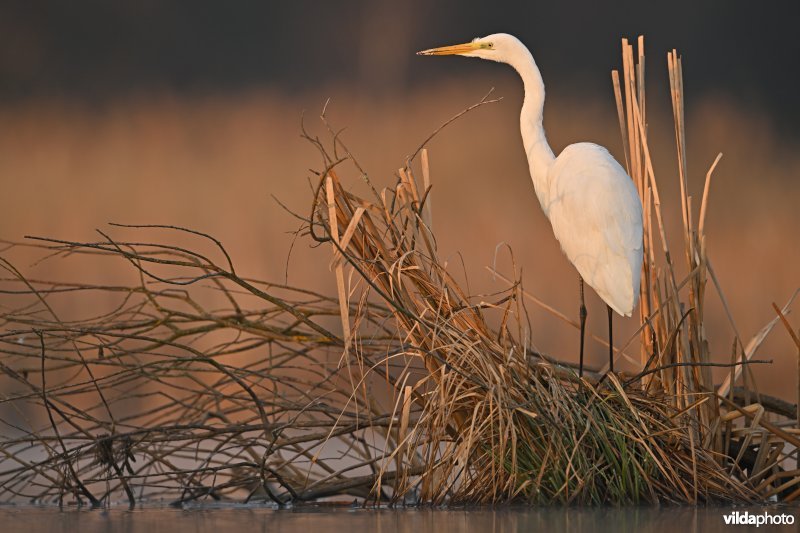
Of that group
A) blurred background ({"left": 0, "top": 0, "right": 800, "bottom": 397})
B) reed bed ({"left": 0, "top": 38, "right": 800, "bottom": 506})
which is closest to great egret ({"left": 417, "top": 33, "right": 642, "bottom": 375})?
reed bed ({"left": 0, "top": 38, "right": 800, "bottom": 506})

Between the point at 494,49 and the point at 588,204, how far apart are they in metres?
0.55

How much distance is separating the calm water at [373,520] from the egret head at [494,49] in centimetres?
→ 139

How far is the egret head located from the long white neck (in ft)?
0.06

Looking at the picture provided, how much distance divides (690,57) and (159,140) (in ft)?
5.94

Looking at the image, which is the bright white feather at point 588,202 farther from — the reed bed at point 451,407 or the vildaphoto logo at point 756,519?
the vildaphoto logo at point 756,519

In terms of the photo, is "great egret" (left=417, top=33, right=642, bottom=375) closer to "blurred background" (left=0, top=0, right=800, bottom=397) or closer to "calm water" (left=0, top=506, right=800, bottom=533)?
"calm water" (left=0, top=506, right=800, bottom=533)

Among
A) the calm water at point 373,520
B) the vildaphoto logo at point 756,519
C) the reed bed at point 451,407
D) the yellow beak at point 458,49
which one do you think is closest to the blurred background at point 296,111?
the yellow beak at point 458,49

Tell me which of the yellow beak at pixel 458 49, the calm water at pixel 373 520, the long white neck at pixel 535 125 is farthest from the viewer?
the yellow beak at pixel 458 49

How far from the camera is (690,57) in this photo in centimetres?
493

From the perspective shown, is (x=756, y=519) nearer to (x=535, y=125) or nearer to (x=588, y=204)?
(x=588, y=204)

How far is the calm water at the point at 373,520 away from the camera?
239 centimetres

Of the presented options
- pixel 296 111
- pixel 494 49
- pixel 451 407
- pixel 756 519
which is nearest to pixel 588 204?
pixel 494 49

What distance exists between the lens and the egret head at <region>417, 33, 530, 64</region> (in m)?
3.70

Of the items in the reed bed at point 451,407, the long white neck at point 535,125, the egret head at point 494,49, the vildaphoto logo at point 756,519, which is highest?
the egret head at point 494,49
